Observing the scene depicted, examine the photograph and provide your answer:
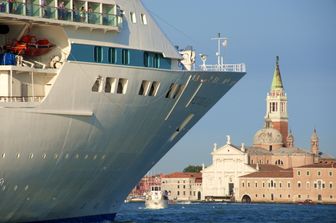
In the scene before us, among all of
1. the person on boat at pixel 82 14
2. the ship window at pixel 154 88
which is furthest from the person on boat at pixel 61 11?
the ship window at pixel 154 88

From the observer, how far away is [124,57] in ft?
130

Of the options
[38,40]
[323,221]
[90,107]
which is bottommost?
[323,221]

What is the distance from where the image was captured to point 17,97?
36.4 m

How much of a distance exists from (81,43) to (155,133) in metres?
6.17

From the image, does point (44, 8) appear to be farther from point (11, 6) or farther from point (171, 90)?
point (171, 90)

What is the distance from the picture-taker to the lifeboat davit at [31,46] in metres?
37.3

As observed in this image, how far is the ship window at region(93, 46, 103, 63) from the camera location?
38.4 metres

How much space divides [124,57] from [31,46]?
3666mm

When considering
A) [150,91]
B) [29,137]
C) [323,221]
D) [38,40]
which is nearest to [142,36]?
[150,91]

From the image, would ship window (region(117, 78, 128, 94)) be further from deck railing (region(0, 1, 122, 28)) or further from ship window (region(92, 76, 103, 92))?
deck railing (region(0, 1, 122, 28))

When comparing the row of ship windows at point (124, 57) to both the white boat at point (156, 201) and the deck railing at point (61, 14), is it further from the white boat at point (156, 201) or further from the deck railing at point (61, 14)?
the white boat at point (156, 201)

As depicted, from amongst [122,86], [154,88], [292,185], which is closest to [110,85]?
[122,86]

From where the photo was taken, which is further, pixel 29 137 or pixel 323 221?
pixel 323 221

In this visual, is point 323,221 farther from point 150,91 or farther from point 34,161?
point 34,161
